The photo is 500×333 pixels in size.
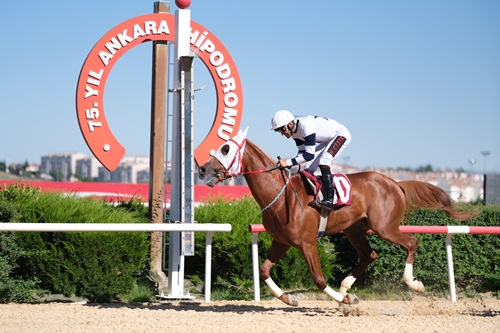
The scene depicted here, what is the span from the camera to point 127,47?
844cm

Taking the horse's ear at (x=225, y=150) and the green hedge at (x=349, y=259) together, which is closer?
the horse's ear at (x=225, y=150)

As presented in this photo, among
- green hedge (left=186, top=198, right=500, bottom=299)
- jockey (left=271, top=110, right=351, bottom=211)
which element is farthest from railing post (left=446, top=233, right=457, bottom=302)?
jockey (left=271, top=110, right=351, bottom=211)

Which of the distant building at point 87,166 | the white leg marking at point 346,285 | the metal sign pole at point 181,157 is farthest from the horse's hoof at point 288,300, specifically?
the distant building at point 87,166

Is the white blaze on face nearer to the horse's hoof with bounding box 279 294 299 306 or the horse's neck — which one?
the horse's neck

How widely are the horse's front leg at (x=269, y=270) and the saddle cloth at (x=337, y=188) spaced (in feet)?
2.08

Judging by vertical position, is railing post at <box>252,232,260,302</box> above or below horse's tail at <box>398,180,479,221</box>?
below

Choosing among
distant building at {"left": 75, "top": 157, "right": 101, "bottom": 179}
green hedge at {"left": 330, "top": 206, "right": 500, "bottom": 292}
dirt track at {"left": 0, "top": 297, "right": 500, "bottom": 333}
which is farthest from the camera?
distant building at {"left": 75, "top": 157, "right": 101, "bottom": 179}

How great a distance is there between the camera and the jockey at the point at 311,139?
6289mm

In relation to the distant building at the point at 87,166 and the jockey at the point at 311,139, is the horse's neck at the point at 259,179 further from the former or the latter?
the distant building at the point at 87,166

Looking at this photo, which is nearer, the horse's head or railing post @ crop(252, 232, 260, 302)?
the horse's head

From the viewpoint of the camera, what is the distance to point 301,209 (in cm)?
630

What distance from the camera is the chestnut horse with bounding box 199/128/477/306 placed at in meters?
6.21

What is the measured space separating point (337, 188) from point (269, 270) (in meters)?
1.01

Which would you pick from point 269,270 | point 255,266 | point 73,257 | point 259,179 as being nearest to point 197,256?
point 255,266
